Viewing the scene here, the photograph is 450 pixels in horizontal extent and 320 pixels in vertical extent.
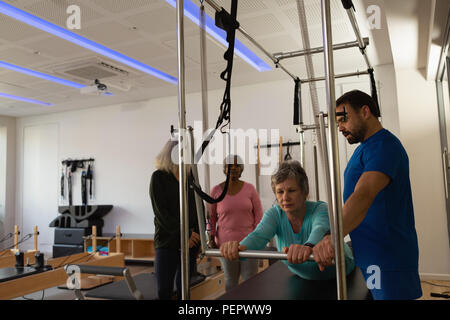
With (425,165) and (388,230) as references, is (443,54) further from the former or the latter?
(388,230)

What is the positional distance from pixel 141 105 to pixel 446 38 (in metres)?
4.73

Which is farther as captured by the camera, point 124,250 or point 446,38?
point 124,250

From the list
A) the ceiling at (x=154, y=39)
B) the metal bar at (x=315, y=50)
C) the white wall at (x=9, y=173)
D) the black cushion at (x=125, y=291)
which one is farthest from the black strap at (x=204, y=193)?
the white wall at (x=9, y=173)

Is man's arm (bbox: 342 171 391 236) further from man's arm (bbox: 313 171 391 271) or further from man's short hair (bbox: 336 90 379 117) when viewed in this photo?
man's short hair (bbox: 336 90 379 117)

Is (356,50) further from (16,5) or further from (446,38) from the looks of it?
(16,5)

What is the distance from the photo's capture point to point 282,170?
1.37m

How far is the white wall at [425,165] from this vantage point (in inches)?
162

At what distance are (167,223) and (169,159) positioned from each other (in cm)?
41

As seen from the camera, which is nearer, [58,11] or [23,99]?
[58,11]

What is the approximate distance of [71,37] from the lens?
3711mm

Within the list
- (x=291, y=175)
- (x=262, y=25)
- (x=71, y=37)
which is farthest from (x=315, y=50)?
(x=71, y=37)

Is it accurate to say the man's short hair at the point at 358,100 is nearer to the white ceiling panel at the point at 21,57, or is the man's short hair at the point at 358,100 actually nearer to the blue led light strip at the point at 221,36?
the blue led light strip at the point at 221,36
